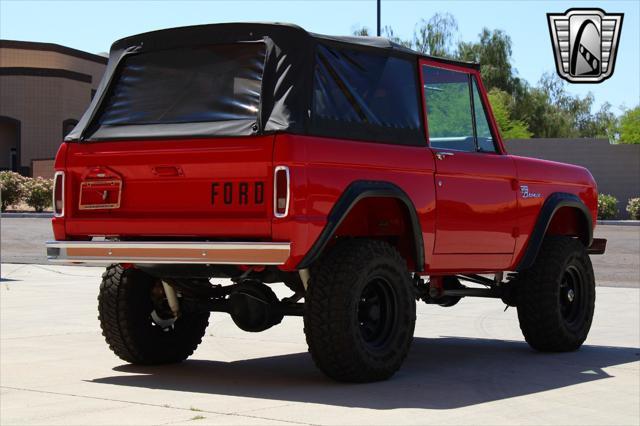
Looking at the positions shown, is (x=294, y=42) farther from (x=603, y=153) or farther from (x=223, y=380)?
(x=603, y=153)

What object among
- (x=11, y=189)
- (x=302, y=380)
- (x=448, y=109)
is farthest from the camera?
(x=11, y=189)

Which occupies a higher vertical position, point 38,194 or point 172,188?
point 172,188

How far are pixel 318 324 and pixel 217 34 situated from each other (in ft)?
7.17

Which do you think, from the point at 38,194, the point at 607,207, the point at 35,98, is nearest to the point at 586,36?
the point at 607,207

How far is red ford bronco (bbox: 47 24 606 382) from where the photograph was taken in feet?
27.3

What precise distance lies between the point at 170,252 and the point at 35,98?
5852 centimetres

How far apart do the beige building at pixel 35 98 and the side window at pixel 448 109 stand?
5495 cm

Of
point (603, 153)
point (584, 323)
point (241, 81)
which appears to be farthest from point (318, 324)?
point (603, 153)

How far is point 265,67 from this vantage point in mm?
8648

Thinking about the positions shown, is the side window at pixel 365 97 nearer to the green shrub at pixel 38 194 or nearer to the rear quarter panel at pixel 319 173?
the rear quarter panel at pixel 319 173

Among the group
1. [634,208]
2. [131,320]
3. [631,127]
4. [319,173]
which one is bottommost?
[634,208]

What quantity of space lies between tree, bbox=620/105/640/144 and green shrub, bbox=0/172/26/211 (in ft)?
107

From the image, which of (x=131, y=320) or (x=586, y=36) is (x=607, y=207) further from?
(x=131, y=320)

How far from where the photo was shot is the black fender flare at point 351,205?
8.23m
